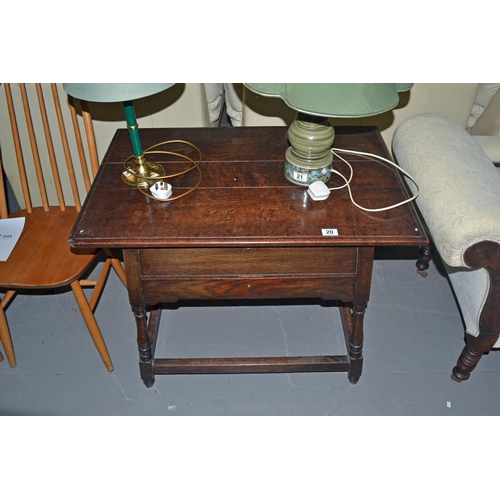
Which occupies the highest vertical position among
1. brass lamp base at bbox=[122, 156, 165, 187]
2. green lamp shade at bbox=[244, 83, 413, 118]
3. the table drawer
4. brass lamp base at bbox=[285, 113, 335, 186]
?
green lamp shade at bbox=[244, 83, 413, 118]

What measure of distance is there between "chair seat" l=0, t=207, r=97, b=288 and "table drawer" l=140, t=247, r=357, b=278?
362 millimetres

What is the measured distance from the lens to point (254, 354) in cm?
192

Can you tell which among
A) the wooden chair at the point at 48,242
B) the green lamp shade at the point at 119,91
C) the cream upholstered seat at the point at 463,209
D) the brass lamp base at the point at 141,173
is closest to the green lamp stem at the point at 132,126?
the brass lamp base at the point at 141,173

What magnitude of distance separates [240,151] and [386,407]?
1.00 meters

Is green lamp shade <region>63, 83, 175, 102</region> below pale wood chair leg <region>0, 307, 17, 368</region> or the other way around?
the other way around

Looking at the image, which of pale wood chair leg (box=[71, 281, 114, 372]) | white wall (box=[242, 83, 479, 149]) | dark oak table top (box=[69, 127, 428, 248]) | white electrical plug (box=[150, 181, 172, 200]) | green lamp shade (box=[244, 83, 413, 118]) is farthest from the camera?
white wall (box=[242, 83, 479, 149])

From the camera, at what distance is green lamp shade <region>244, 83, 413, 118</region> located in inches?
48.0

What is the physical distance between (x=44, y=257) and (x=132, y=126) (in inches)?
22.6

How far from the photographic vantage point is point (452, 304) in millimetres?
2082

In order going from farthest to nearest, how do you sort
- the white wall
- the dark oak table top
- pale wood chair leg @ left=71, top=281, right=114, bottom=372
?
1. the white wall
2. pale wood chair leg @ left=71, top=281, right=114, bottom=372
3. the dark oak table top

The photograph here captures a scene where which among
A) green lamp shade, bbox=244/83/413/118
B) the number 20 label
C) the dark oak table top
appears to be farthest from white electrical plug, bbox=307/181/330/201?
green lamp shade, bbox=244/83/413/118

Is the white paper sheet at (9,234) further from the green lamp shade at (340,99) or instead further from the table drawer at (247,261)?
the green lamp shade at (340,99)

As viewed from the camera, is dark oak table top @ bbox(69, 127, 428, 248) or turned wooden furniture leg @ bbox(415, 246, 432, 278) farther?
turned wooden furniture leg @ bbox(415, 246, 432, 278)

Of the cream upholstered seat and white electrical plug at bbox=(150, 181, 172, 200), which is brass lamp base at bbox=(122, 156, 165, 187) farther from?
the cream upholstered seat
